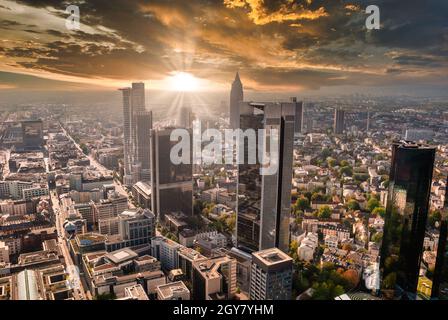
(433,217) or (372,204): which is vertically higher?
(433,217)

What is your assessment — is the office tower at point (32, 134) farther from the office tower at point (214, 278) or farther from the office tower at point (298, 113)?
the office tower at point (298, 113)

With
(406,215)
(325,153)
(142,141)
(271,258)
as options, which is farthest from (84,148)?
(406,215)

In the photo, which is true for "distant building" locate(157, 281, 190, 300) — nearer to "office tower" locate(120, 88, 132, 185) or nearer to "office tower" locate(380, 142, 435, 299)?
"office tower" locate(380, 142, 435, 299)

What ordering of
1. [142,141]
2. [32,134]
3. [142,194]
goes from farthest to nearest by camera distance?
1. [142,141]
2. [142,194]
3. [32,134]

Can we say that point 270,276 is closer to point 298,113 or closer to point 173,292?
point 173,292

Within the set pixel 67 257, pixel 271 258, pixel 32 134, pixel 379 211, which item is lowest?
pixel 67 257
